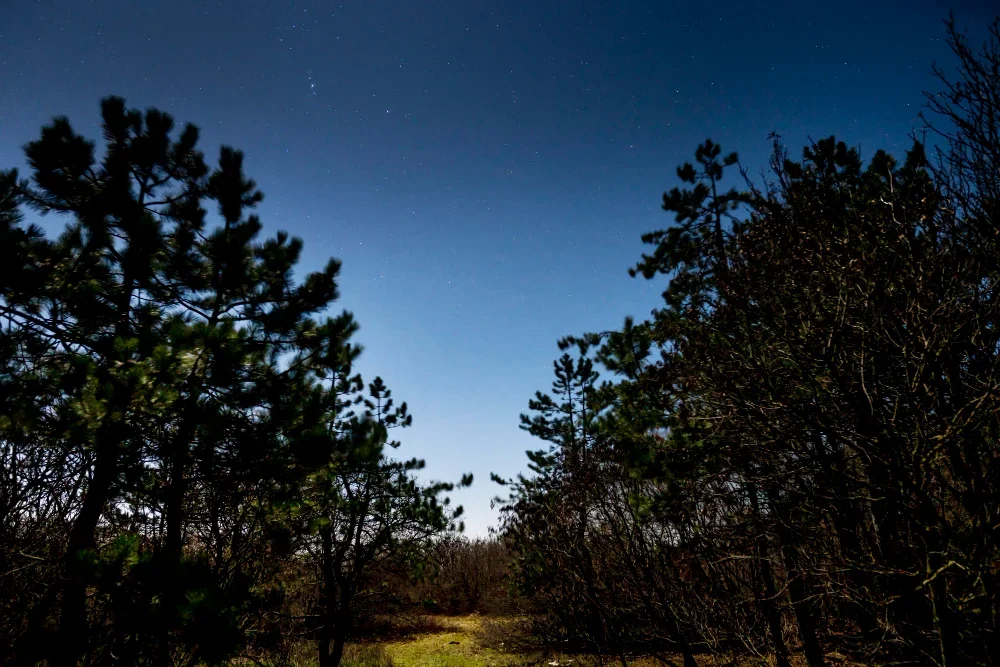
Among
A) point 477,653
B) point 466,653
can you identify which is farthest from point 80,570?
point 466,653

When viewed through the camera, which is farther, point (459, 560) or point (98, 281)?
point (459, 560)

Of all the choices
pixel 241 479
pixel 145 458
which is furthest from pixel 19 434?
pixel 241 479

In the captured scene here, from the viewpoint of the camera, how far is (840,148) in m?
9.30

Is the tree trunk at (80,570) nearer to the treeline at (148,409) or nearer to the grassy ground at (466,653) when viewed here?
the treeline at (148,409)

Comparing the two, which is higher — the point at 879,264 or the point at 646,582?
the point at 879,264

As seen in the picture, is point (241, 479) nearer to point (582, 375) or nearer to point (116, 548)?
point (116, 548)

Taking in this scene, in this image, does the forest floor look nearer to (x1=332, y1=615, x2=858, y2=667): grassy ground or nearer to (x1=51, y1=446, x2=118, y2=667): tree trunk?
(x1=332, y1=615, x2=858, y2=667): grassy ground

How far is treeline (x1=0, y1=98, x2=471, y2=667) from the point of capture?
3646 millimetres

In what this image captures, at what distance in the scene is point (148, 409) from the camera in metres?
3.79

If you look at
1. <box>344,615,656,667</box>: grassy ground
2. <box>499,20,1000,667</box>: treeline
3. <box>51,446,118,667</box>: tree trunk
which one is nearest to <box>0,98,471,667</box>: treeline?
<box>51,446,118,667</box>: tree trunk

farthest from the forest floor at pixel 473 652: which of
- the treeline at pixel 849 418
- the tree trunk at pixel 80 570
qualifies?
the tree trunk at pixel 80 570

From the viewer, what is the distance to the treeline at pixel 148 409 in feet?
12.0

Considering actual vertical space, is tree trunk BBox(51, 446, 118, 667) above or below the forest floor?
above

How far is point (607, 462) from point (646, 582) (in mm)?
2168
